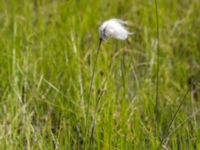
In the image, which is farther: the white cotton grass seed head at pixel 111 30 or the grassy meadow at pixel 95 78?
the grassy meadow at pixel 95 78

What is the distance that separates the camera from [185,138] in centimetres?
176

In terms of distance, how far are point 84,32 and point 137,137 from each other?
1013mm

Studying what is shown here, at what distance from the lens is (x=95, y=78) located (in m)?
2.03

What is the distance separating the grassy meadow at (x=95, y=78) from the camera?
1.72 meters

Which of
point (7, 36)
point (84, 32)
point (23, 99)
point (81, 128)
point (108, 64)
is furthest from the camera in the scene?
point (84, 32)

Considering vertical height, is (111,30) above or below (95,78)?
above

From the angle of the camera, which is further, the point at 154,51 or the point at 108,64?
the point at 154,51

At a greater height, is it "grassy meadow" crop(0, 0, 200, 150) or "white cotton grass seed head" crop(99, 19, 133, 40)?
"white cotton grass seed head" crop(99, 19, 133, 40)

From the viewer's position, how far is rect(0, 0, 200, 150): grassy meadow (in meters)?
1.72

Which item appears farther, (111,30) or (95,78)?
(95,78)

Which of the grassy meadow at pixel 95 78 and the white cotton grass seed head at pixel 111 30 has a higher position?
the white cotton grass seed head at pixel 111 30

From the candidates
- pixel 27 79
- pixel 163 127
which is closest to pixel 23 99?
pixel 27 79

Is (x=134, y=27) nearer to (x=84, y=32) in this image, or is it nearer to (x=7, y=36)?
(x=84, y=32)

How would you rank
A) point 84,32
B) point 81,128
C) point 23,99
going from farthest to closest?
point 84,32
point 23,99
point 81,128
